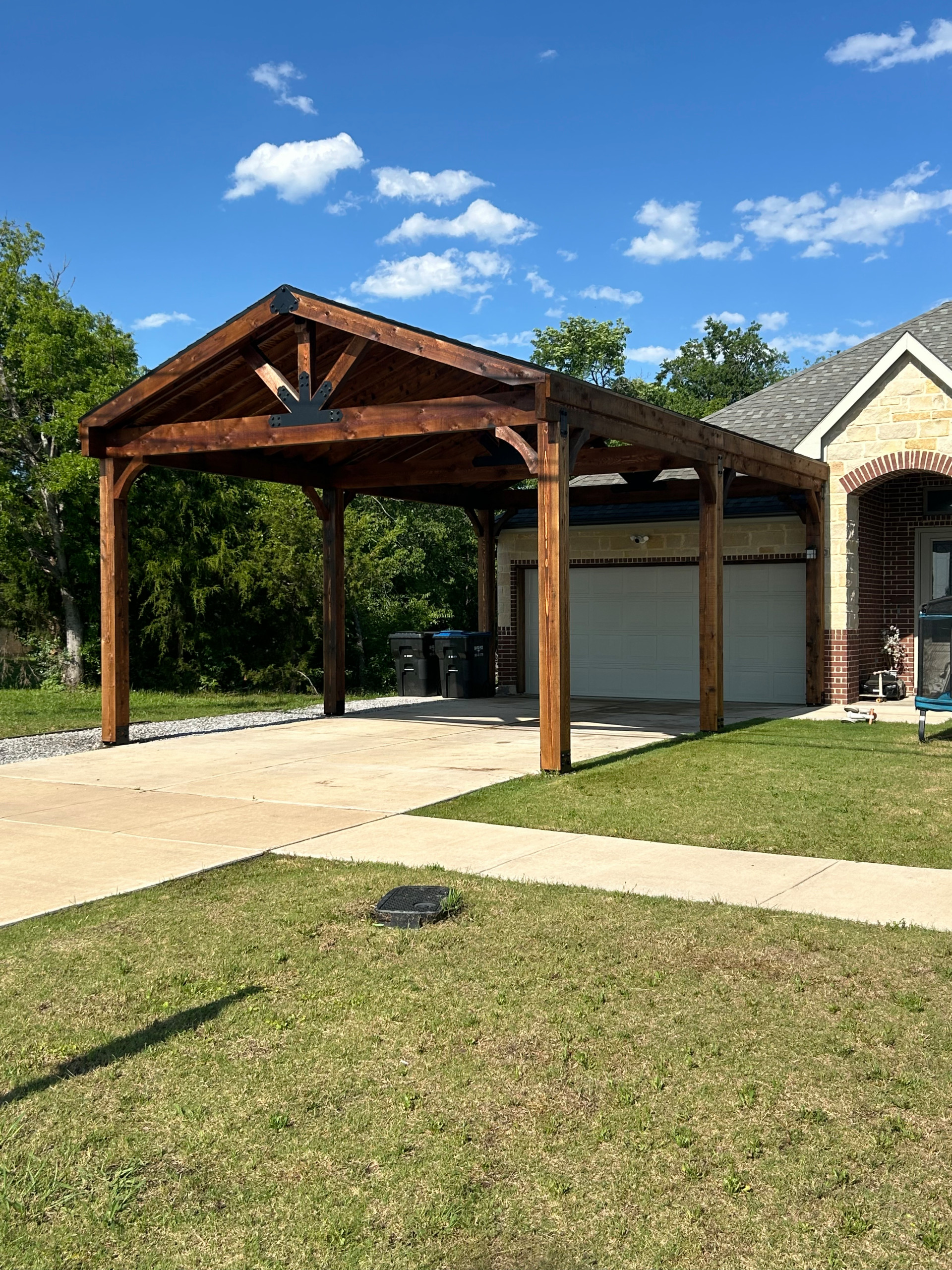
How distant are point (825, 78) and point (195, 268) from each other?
17.2 m

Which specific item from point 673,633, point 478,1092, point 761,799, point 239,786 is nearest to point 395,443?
point 673,633

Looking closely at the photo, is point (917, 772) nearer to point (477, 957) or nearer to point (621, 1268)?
point (477, 957)

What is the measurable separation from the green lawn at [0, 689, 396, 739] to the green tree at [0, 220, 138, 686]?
2198 mm

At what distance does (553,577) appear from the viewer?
1076 centimetres

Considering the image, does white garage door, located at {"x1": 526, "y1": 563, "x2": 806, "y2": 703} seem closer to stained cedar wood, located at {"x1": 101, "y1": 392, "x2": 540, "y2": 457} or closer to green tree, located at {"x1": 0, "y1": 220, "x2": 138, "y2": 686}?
stained cedar wood, located at {"x1": 101, "y1": 392, "x2": 540, "y2": 457}

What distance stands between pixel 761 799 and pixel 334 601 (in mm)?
9508

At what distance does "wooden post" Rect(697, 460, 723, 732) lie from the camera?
1386cm

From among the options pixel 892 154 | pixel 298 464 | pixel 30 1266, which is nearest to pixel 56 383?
pixel 298 464

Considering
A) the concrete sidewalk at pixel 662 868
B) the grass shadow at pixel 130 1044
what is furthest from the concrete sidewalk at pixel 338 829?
the grass shadow at pixel 130 1044

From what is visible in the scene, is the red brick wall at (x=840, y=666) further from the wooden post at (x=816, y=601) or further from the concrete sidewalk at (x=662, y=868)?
the concrete sidewalk at (x=662, y=868)

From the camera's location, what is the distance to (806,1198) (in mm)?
3193

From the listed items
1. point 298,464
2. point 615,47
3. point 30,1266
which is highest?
point 615,47

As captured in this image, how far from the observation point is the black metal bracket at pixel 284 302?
40.5 feet

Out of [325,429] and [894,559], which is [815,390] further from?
[325,429]
